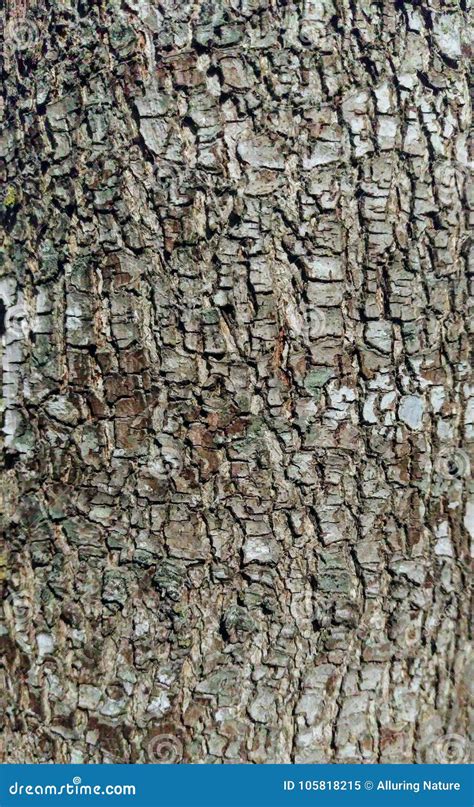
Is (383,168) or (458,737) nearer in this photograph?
(383,168)

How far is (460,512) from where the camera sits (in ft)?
4.94

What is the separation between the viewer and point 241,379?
4.63 ft

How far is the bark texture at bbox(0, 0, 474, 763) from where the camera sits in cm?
139

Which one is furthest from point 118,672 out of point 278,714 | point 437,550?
point 437,550

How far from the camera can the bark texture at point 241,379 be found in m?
1.39

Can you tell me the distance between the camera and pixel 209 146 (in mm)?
1387

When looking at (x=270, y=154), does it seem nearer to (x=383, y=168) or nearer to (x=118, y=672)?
(x=383, y=168)

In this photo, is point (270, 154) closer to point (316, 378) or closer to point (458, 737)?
point (316, 378)

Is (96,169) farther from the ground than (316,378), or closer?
farther from the ground

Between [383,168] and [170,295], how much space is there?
44cm

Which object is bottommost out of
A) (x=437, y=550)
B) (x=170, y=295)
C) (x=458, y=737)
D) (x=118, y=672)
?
(x=458, y=737)

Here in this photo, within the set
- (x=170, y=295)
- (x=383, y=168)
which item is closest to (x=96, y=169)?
(x=170, y=295)

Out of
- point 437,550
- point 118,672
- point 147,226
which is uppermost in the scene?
point 147,226

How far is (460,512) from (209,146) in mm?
824
